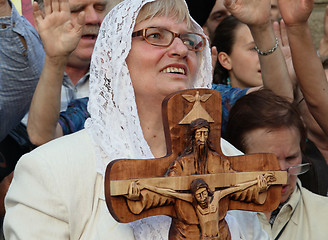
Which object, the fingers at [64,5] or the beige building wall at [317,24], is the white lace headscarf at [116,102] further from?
the beige building wall at [317,24]

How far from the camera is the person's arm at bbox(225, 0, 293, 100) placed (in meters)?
3.40

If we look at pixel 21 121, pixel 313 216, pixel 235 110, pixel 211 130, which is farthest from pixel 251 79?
pixel 211 130

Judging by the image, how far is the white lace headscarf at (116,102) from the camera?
103 inches

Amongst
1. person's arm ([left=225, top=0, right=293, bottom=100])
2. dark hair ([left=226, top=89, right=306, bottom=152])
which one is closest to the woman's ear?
person's arm ([left=225, top=0, right=293, bottom=100])

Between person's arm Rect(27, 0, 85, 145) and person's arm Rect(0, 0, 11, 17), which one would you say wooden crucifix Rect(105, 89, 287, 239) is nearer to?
person's arm Rect(27, 0, 85, 145)

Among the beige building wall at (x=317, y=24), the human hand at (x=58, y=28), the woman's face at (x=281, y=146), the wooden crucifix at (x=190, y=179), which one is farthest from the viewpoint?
the beige building wall at (x=317, y=24)

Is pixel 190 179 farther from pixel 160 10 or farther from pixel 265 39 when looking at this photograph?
pixel 265 39

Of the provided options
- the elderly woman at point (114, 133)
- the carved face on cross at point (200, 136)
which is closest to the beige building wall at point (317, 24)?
the elderly woman at point (114, 133)

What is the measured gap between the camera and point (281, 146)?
339 centimetres

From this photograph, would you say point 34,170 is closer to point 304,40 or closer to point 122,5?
point 122,5

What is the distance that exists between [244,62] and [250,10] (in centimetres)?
95

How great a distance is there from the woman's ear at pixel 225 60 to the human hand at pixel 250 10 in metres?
0.96

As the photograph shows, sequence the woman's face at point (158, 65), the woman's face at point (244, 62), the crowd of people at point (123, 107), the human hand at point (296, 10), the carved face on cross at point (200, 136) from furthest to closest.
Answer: the woman's face at point (244, 62), the human hand at point (296, 10), the woman's face at point (158, 65), the crowd of people at point (123, 107), the carved face on cross at point (200, 136)

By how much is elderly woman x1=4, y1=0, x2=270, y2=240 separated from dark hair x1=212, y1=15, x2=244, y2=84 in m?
1.40
